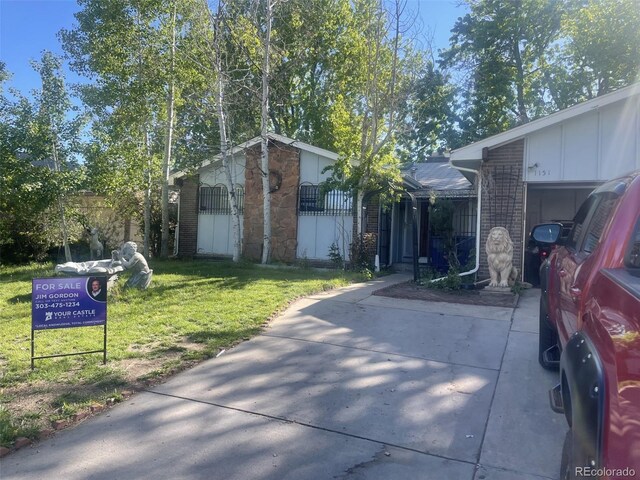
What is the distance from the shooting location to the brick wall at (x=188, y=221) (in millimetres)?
17250

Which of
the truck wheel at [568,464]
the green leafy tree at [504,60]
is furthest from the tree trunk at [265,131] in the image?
the green leafy tree at [504,60]

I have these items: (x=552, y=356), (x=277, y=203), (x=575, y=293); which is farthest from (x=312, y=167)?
(x=575, y=293)

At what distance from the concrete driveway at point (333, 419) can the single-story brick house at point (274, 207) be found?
843cm

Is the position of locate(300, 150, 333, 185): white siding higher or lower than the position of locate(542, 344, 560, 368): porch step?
higher

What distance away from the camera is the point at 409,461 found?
370 centimetres

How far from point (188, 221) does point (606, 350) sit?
1633 cm

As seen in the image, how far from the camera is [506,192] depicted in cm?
1116

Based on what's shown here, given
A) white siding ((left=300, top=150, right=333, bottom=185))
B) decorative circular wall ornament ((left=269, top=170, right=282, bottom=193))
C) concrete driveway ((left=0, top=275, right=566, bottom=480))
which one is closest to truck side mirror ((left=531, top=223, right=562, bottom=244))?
concrete driveway ((left=0, top=275, right=566, bottom=480))

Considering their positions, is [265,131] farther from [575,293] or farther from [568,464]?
[568,464]

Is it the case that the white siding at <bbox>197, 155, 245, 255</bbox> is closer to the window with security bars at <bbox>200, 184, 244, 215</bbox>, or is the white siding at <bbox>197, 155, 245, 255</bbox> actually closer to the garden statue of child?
the window with security bars at <bbox>200, 184, 244, 215</bbox>

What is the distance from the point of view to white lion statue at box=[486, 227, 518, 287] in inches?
408

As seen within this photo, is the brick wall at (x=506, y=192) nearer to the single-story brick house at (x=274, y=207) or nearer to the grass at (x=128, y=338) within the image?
the grass at (x=128, y=338)

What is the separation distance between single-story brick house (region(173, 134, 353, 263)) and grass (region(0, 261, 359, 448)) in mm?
3726

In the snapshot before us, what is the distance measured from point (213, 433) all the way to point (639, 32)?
2246 cm
